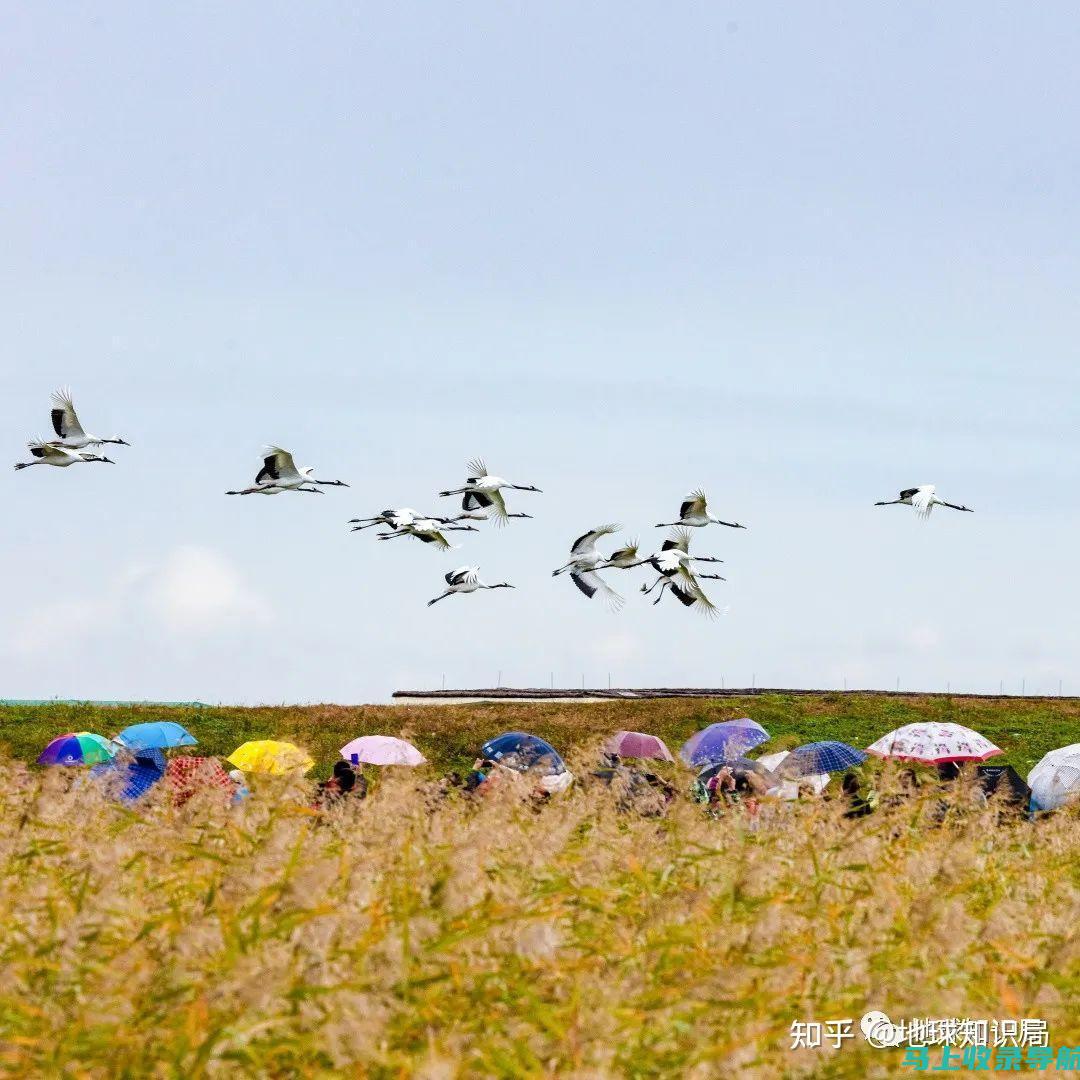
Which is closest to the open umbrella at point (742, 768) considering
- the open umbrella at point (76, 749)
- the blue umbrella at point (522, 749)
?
the blue umbrella at point (522, 749)

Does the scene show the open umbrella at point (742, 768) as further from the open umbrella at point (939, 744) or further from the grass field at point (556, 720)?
the grass field at point (556, 720)

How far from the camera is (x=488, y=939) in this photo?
562 centimetres

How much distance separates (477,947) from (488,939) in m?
0.05

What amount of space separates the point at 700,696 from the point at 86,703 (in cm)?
1493

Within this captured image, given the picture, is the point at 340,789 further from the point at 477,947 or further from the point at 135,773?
the point at 477,947

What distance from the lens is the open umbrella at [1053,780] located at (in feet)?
58.9

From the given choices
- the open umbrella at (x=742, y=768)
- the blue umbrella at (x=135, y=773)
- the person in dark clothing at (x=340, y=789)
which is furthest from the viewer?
the open umbrella at (x=742, y=768)

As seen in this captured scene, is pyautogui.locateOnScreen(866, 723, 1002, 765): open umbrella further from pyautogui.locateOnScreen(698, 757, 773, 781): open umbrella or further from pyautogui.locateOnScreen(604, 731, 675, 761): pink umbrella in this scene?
pyautogui.locateOnScreen(698, 757, 773, 781): open umbrella

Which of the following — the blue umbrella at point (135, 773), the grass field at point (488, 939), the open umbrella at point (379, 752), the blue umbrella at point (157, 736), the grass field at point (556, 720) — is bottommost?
the grass field at point (556, 720)

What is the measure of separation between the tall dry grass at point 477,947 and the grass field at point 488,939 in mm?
15

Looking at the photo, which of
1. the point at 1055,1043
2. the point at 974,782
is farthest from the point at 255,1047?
the point at 974,782

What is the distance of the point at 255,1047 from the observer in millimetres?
4840

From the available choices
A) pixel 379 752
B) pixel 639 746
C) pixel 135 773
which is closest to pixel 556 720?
pixel 639 746

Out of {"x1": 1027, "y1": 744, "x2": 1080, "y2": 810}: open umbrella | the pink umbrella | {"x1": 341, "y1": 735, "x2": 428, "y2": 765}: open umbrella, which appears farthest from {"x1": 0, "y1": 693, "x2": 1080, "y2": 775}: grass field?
{"x1": 1027, "y1": 744, "x2": 1080, "y2": 810}: open umbrella
